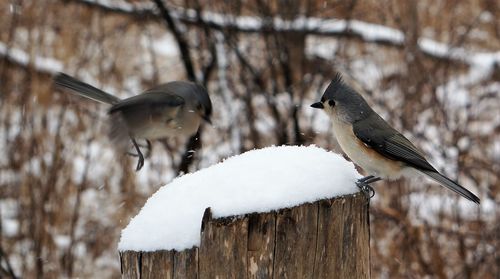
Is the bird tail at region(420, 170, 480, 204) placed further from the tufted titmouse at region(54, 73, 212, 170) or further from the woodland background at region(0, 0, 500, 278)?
the woodland background at region(0, 0, 500, 278)

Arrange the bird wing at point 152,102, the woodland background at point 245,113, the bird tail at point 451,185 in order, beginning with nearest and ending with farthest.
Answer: the bird tail at point 451,185 < the bird wing at point 152,102 < the woodland background at point 245,113

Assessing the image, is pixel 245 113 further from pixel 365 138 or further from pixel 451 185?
pixel 451 185

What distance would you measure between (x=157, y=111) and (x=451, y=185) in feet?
6.16

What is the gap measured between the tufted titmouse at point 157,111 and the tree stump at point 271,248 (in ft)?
6.67

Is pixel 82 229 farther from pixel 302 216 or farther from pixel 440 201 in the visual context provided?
pixel 302 216

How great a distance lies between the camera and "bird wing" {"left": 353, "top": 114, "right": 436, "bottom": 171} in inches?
162

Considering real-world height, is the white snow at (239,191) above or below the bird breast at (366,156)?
below

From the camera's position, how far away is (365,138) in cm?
414

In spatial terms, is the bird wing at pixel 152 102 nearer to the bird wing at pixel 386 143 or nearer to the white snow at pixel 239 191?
the bird wing at pixel 386 143

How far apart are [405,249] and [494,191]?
0.89m

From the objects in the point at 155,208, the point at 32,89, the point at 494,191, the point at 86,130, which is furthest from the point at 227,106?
the point at 155,208

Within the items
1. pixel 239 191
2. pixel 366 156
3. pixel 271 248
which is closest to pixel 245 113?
pixel 366 156

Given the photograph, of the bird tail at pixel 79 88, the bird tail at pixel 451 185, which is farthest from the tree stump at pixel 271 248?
the bird tail at pixel 79 88

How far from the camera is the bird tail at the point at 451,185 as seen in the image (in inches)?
145
